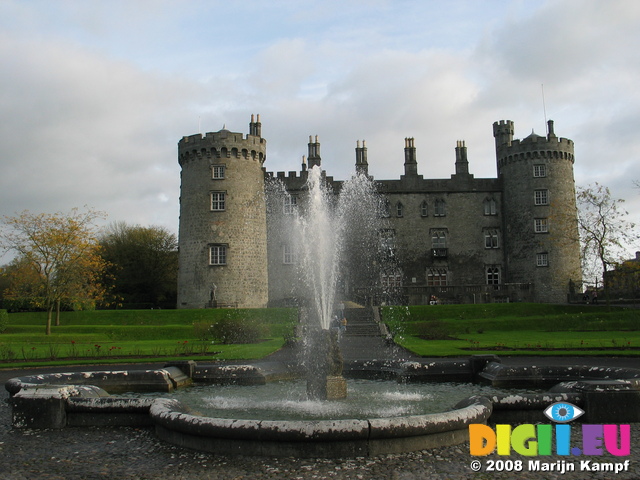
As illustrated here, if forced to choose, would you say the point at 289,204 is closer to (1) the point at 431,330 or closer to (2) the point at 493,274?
(2) the point at 493,274

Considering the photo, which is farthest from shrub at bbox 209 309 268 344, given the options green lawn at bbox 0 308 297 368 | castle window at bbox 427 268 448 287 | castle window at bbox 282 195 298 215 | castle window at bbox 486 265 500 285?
castle window at bbox 486 265 500 285

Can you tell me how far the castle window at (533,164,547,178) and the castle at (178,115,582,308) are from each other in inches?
3.2

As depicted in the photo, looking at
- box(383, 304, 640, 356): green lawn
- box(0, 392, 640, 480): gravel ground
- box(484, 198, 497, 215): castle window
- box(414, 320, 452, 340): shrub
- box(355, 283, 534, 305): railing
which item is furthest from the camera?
box(484, 198, 497, 215): castle window

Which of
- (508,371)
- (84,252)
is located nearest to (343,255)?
(84,252)

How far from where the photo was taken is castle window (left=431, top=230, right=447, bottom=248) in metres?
48.4

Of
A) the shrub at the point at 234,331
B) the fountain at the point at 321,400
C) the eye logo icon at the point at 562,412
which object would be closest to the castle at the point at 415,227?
the shrub at the point at 234,331

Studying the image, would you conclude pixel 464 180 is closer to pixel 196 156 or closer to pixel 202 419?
pixel 196 156

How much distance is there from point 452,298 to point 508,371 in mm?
32079

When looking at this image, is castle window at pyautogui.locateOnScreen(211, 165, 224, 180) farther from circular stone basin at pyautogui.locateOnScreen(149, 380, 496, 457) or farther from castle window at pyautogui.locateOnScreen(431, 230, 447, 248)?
circular stone basin at pyautogui.locateOnScreen(149, 380, 496, 457)

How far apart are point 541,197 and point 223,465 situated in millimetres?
45103

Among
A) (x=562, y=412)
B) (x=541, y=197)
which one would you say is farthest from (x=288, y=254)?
(x=562, y=412)

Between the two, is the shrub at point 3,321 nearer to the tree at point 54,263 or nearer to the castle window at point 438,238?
the tree at point 54,263

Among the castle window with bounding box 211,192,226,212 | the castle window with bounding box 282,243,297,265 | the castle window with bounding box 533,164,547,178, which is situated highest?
the castle window with bounding box 533,164,547,178

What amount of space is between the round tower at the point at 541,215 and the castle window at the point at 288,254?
58.6 ft
